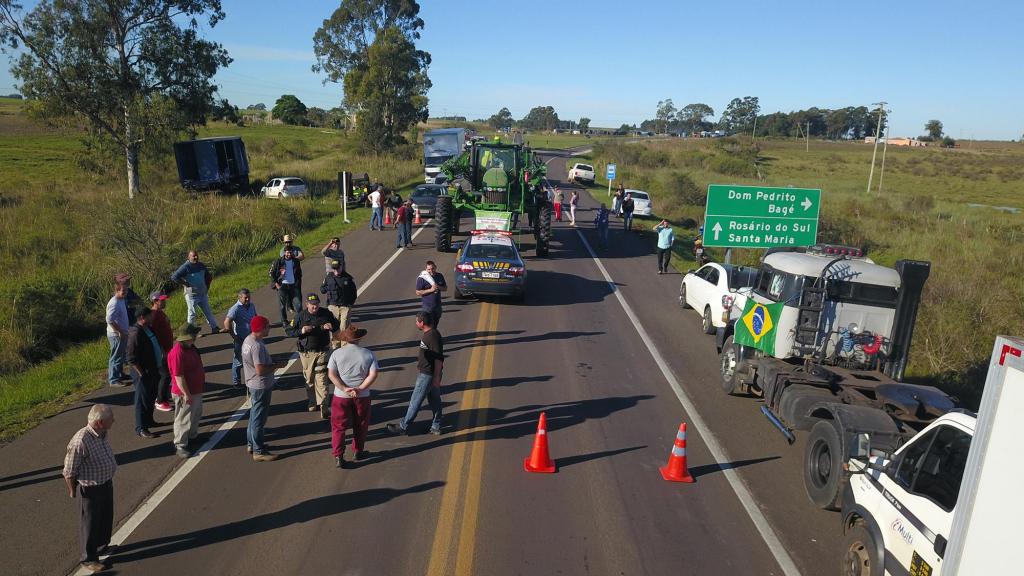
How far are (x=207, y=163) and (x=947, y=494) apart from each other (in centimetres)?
3679

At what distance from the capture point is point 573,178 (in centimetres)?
5172

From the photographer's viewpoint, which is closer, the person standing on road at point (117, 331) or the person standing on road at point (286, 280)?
the person standing on road at point (117, 331)

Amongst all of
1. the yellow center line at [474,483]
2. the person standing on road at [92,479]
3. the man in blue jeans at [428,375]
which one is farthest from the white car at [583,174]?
the person standing on road at [92,479]

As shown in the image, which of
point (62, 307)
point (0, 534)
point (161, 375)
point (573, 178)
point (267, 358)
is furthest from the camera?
point (573, 178)

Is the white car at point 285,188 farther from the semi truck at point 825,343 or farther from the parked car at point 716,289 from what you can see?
the semi truck at point 825,343

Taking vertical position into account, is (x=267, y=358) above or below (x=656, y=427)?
above

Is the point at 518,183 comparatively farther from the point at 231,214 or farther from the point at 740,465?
the point at 740,465

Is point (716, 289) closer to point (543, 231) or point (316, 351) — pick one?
point (543, 231)

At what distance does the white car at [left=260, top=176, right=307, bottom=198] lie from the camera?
34.2 metres

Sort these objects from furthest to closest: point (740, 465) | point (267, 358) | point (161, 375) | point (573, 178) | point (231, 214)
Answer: point (573, 178) < point (231, 214) < point (161, 375) < point (740, 465) < point (267, 358)

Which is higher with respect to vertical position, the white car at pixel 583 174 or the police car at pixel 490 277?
the police car at pixel 490 277

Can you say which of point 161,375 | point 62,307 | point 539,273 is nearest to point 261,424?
point 161,375

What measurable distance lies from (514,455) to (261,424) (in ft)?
9.54

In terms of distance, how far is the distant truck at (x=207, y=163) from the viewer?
34812mm
